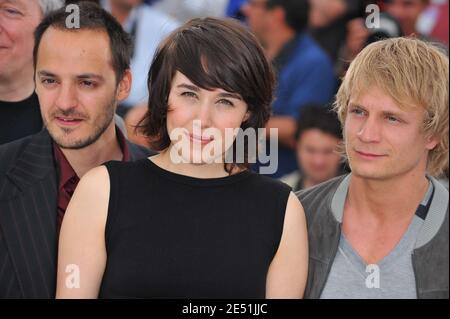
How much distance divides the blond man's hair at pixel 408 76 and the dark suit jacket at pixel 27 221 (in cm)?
92

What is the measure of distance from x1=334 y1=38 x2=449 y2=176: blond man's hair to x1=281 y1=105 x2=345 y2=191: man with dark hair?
166 centimetres

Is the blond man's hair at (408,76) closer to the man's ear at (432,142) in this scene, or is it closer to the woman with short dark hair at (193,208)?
the man's ear at (432,142)

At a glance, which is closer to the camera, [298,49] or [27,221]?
[27,221]

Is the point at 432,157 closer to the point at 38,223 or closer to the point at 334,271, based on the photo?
the point at 334,271

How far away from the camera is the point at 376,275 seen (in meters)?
2.38

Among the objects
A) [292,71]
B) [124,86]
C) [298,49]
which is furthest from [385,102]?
[298,49]

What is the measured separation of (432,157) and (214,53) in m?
0.78

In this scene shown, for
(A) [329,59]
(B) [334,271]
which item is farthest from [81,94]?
(A) [329,59]

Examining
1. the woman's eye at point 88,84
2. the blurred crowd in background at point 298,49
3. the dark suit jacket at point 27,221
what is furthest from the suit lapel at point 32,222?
the blurred crowd in background at point 298,49

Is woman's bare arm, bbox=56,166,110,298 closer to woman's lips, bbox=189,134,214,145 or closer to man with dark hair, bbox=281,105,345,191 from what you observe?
woman's lips, bbox=189,134,214,145

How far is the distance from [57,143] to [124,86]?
0.32 meters

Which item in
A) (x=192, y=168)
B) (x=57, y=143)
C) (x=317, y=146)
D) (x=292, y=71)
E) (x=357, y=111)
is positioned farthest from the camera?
(x=292, y=71)

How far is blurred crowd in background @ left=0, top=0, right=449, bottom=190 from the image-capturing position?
419 centimetres

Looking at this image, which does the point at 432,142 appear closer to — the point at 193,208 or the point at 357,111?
the point at 357,111
